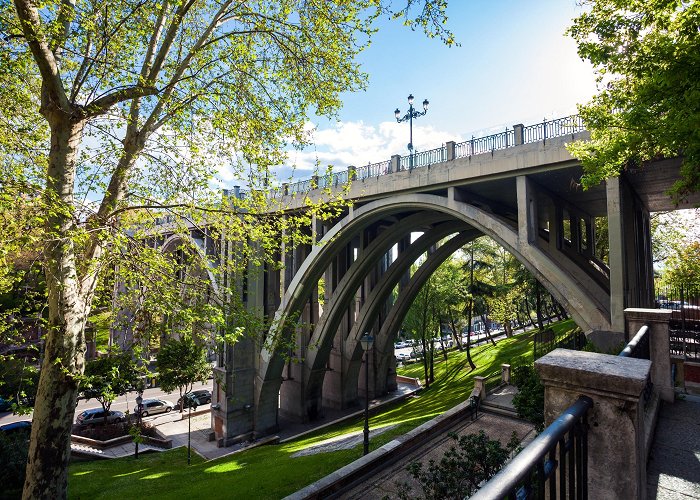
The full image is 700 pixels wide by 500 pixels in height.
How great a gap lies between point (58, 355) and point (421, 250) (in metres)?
18.7

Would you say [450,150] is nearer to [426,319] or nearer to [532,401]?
[532,401]

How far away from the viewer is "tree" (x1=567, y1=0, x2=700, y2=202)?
605 cm

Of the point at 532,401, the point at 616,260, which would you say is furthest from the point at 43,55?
the point at 616,260

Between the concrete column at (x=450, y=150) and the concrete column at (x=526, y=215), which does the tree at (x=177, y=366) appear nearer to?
the concrete column at (x=450, y=150)

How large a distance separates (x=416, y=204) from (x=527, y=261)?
4.89m

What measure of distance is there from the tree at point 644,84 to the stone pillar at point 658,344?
112 inches

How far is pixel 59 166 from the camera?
21.3ft

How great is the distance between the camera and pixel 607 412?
2.41 metres

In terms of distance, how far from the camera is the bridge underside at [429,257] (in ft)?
35.1

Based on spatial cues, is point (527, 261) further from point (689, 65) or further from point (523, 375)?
point (689, 65)

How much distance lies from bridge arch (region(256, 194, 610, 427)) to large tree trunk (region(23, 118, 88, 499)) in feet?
11.8

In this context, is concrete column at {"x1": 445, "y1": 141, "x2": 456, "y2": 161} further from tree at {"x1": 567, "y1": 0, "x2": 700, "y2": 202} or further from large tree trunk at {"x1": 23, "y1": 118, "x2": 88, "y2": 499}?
large tree trunk at {"x1": 23, "y1": 118, "x2": 88, "y2": 499}

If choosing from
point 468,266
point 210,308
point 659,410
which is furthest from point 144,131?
point 468,266

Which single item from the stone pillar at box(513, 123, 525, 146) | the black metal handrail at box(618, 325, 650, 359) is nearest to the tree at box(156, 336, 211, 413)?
the stone pillar at box(513, 123, 525, 146)
